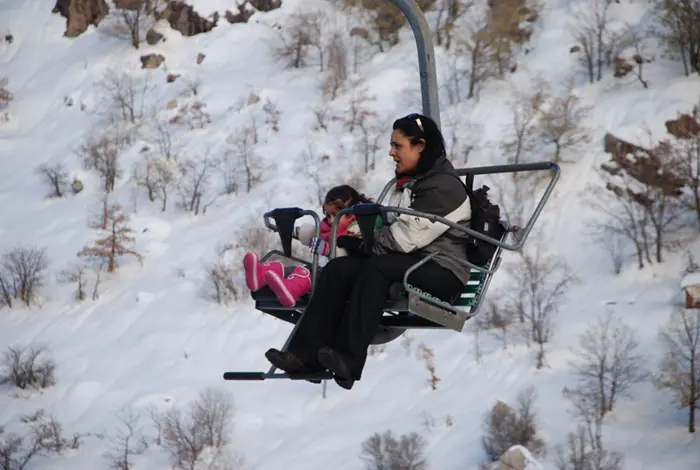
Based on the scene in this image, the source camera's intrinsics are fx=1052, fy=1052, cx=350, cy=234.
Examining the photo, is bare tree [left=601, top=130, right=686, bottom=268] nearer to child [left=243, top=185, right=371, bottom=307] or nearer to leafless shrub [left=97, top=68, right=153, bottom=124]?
leafless shrub [left=97, top=68, right=153, bottom=124]

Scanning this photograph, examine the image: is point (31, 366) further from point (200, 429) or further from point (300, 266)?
point (300, 266)

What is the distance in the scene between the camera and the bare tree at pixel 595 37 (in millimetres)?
52594

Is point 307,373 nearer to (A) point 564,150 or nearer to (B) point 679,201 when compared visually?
(B) point 679,201

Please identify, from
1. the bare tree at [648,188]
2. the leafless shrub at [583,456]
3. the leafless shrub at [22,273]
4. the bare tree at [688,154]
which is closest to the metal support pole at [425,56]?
the leafless shrub at [583,456]

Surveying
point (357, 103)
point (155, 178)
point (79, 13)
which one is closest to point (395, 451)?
point (155, 178)

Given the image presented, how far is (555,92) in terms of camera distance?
172ft

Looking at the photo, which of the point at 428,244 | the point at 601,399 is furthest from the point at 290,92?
the point at 428,244

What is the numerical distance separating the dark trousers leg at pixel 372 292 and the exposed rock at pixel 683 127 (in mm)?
41000

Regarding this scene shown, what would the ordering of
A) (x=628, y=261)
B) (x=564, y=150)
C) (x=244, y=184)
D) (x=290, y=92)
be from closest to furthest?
(x=628, y=261), (x=564, y=150), (x=244, y=184), (x=290, y=92)

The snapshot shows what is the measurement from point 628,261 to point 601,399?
7125 mm

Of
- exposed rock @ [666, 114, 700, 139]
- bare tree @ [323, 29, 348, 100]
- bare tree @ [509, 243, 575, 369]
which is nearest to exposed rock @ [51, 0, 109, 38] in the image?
bare tree @ [323, 29, 348, 100]

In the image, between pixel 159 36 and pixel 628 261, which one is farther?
pixel 159 36

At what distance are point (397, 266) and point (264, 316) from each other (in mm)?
36695

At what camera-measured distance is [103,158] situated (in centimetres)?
5441
